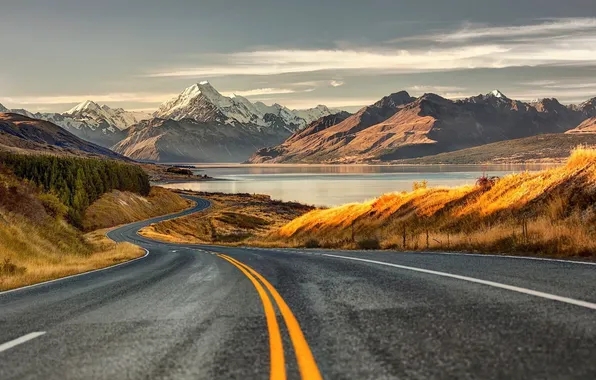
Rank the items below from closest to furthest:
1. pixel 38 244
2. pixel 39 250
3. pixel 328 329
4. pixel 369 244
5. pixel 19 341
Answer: pixel 328 329 → pixel 19 341 → pixel 39 250 → pixel 369 244 → pixel 38 244

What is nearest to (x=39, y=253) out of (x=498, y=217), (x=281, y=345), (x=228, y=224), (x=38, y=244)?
(x=38, y=244)

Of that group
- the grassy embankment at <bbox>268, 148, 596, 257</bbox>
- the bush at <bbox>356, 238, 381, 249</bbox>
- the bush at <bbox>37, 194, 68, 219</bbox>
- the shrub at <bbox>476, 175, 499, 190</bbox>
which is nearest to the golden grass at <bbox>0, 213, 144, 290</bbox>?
the bush at <bbox>37, 194, 68, 219</bbox>

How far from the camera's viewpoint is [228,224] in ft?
316

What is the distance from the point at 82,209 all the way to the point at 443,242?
282 feet

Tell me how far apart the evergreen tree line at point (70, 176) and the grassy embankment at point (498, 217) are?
6280cm

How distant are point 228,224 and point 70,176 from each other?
31.7 metres

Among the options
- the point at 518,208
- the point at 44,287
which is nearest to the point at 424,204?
the point at 518,208

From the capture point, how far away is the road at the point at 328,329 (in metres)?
5.01

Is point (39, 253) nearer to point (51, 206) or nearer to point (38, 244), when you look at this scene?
point (38, 244)

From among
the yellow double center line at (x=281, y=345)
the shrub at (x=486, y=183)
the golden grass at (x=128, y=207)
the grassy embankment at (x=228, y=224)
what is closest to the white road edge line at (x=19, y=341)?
the yellow double center line at (x=281, y=345)

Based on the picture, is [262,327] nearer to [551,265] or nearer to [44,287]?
[551,265]

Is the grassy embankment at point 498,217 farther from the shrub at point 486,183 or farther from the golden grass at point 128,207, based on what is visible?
the golden grass at point 128,207

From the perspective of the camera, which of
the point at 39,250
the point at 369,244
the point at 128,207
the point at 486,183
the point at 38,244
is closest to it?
the point at 39,250

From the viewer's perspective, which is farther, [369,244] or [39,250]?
[369,244]
